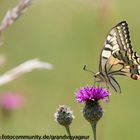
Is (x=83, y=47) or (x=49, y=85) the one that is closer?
(x=49, y=85)

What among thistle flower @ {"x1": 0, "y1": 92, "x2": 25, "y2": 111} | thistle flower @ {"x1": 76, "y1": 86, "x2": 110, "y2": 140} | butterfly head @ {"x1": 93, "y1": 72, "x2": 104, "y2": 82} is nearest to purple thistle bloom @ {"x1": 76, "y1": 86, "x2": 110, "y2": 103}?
thistle flower @ {"x1": 76, "y1": 86, "x2": 110, "y2": 140}

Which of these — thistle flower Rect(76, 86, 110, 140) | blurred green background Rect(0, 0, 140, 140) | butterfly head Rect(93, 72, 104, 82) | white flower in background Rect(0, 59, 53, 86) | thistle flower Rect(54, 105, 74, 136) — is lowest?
thistle flower Rect(54, 105, 74, 136)

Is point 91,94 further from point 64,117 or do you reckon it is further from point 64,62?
point 64,62

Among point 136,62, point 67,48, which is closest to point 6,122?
point 136,62

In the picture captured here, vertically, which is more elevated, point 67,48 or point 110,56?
point 67,48

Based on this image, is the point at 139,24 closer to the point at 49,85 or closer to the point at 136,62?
the point at 49,85

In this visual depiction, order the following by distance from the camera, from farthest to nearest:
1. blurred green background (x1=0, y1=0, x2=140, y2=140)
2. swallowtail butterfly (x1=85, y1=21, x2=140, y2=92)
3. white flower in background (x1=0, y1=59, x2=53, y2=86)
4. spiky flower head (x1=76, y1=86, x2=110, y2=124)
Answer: blurred green background (x1=0, y1=0, x2=140, y2=140), swallowtail butterfly (x1=85, y1=21, x2=140, y2=92), white flower in background (x1=0, y1=59, x2=53, y2=86), spiky flower head (x1=76, y1=86, x2=110, y2=124)

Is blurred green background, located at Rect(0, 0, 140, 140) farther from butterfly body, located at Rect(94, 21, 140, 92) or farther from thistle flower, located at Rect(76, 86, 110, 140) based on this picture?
thistle flower, located at Rect(76, 86, 110, 140)
